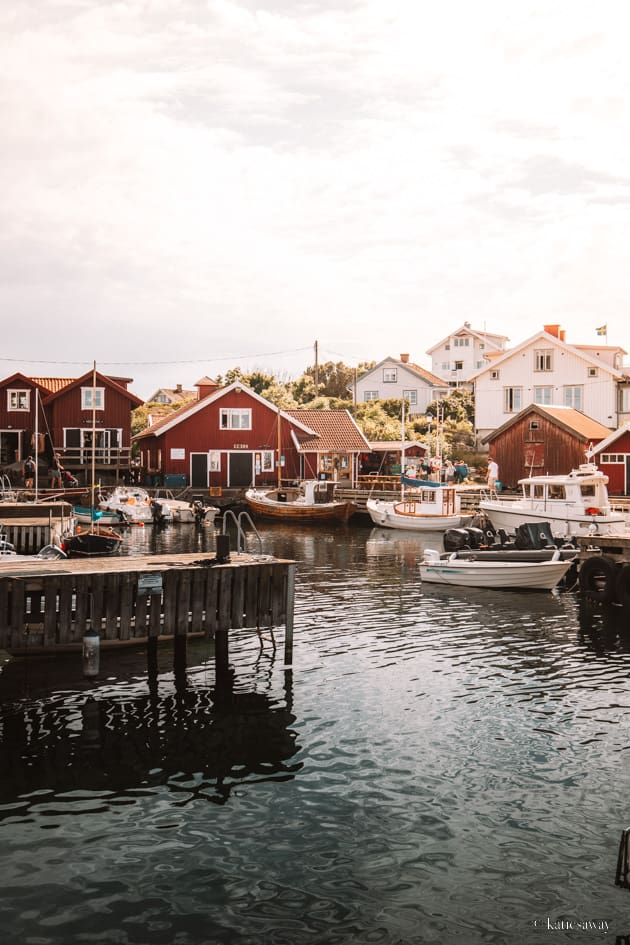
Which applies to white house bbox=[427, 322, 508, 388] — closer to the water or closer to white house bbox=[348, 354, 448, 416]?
white house bbox=[348, 354, 448, 416]

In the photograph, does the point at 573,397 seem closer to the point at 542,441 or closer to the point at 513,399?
the point at 513,399

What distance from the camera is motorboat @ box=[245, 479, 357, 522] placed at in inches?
2323

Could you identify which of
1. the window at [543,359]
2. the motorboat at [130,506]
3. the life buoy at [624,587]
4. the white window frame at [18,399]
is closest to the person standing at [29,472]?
the motorboat at [130,506]

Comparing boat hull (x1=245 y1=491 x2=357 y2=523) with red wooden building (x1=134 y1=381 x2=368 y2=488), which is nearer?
boat hull (x1=245 y1=491 x2=357 y2=523)

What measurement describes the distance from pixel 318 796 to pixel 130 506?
47.4 m

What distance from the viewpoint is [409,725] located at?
14.4m

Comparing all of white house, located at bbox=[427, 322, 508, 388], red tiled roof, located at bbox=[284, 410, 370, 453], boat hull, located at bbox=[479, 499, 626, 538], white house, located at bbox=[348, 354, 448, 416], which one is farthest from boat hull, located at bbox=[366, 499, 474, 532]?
white house, located at bbox=[427, 322, 508, 388]

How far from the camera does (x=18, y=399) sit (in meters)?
71.4

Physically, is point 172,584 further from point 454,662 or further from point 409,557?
point 409,557

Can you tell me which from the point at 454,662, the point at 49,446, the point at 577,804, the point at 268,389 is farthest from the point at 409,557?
the point at 268,389

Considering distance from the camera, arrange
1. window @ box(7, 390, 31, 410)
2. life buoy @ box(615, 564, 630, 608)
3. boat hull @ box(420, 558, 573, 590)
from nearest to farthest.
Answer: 1. life buoy @ box(615, 564, 630, 608)
2. boat hull @ box(420, 558, 573, 590)
3. window @ box(7, 390, 31, 410)

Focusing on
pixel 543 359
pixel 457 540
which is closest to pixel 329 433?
pixel 543 359

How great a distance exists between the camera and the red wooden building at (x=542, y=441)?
61219mm

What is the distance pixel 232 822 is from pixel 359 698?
5727 mm
